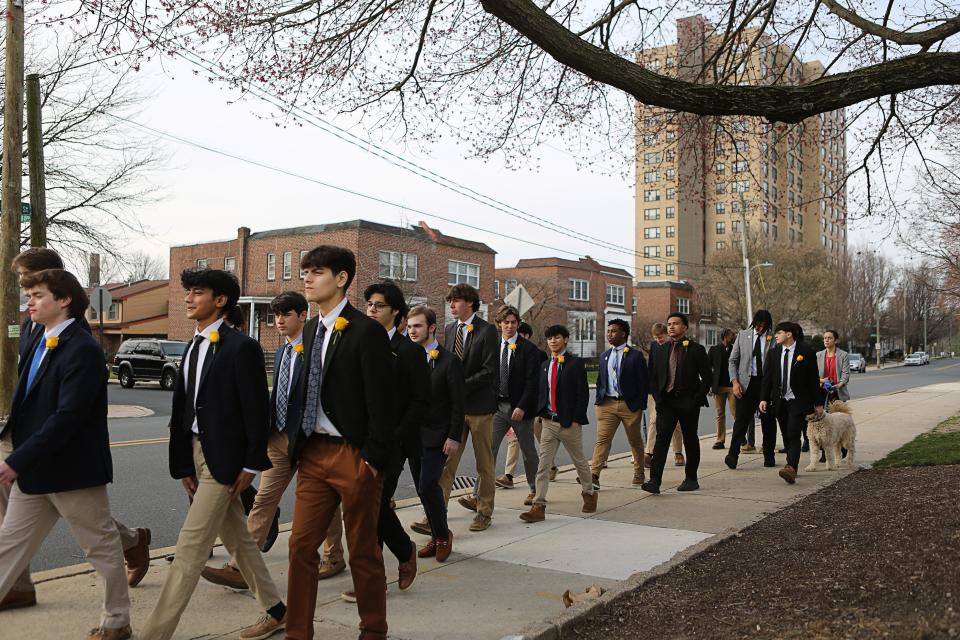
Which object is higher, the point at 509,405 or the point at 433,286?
Result: the point at 433,286

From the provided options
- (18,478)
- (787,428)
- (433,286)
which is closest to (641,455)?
(787,428)

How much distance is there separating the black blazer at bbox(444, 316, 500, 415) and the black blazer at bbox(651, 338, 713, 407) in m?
2.82

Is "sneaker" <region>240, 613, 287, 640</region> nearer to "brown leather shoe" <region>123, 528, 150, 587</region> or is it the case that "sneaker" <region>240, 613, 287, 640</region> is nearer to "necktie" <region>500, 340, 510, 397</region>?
"brown leather shoe" <region>123, 528, 150, 587</region>

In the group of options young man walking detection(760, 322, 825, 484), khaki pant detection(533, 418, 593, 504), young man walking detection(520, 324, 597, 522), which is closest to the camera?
khaki pant detection(533, 418, 593, 504)

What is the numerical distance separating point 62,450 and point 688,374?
6685mm

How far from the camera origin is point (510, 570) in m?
5.71

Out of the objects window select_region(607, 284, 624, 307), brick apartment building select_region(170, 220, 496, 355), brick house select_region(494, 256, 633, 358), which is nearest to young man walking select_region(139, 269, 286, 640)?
brick apartment building select_region(170, 220, 496, 355)

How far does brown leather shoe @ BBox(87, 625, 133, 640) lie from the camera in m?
4.13

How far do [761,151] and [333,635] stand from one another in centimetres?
1043

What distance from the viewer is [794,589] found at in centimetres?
464

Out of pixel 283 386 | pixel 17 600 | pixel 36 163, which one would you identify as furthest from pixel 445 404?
pixel 36 163

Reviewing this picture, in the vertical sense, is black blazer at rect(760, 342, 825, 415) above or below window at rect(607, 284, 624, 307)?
below

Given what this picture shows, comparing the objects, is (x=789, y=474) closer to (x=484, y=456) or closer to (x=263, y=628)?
(x=484, y=456)

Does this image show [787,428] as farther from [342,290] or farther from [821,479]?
[342,290]
